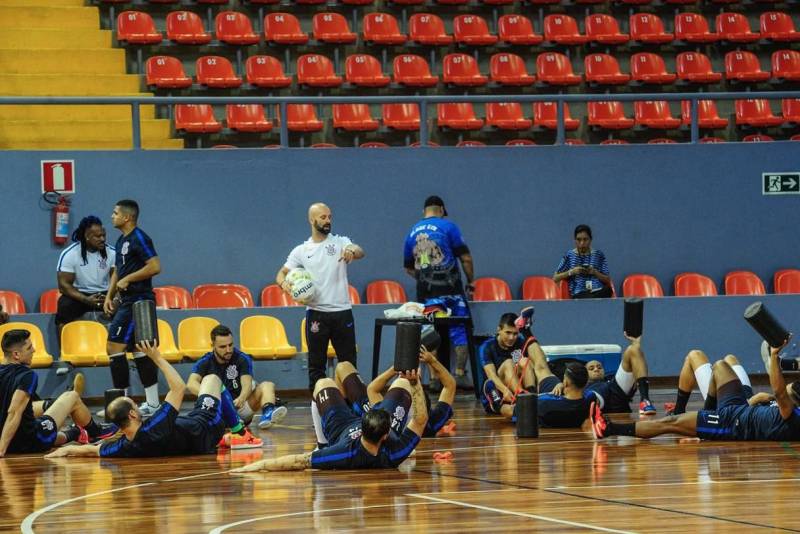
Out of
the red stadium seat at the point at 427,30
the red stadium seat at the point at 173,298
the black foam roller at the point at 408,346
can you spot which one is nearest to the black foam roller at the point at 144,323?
the black foam roller at the point at 408,346

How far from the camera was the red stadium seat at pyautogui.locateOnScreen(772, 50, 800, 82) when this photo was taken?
21.8 m

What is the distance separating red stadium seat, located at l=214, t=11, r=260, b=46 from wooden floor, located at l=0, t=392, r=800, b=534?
1037 cm

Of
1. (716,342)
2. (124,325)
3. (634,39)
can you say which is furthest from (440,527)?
(634,39)

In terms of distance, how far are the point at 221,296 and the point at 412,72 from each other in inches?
Result: 219

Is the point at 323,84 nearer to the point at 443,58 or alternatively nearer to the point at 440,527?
the point at 443,58

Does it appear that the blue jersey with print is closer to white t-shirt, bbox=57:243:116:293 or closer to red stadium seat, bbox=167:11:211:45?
white t-shirt, bbox=57:243:116:293

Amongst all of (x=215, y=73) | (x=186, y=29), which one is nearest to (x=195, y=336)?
(x=215, y=73)

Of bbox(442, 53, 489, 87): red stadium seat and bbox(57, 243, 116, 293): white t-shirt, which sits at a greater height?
bbox(442, 53, 489, 87): red stadium seat

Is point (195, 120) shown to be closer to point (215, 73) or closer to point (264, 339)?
point (215, 73)

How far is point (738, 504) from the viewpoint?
7.77 m

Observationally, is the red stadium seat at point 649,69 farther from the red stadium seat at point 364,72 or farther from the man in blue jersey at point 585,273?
the man in blue jersey at point 585,273

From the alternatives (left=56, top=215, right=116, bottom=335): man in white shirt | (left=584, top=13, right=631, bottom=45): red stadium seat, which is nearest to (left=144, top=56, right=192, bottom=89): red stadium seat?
(left=56, top=215, right=116, bottom=335): man in white shirt

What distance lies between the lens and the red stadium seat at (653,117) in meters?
20.6

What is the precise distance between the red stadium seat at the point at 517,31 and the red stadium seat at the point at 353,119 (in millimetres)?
2962
